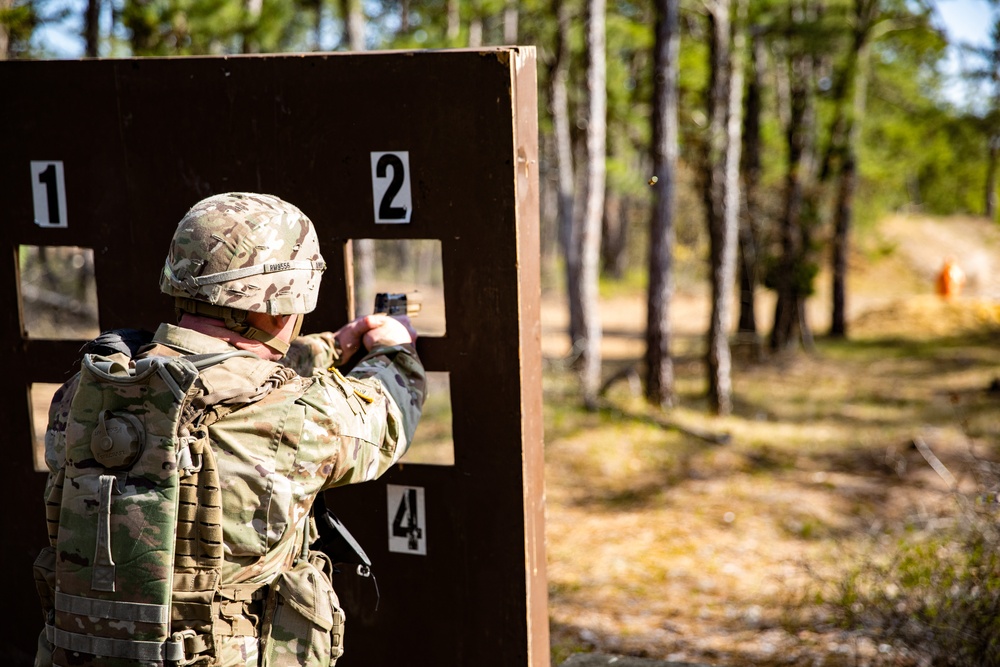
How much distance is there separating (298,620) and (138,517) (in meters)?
0.50

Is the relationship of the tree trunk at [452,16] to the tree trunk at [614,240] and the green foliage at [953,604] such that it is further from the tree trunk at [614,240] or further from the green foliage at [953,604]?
the green foliage at [953,604]

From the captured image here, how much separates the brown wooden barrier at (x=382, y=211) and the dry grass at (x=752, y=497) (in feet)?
6.05

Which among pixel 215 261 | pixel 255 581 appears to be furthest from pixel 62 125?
pixel 255 581

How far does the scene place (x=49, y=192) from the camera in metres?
3.17

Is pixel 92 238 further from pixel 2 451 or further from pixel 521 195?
pixel 521 195

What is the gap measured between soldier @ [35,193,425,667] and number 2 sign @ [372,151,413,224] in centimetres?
67

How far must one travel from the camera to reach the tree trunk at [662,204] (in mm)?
9266

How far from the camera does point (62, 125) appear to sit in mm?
3127

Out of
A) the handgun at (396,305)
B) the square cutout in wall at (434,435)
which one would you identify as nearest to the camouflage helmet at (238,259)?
the handgun at (396,305)

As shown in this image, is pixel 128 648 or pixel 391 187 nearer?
pixel 128 648

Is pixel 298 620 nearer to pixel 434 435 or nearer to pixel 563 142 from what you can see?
pixel 434 435

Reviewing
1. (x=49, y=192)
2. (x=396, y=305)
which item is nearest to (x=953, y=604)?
(x=396, y=305)

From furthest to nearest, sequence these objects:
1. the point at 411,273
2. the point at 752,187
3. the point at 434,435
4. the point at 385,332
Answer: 1. the point at 411,273
2. the point at 752,187
3. the point at 434,435
4. the point at 385,332

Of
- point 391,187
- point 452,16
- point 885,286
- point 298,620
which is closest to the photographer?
point 298,620
